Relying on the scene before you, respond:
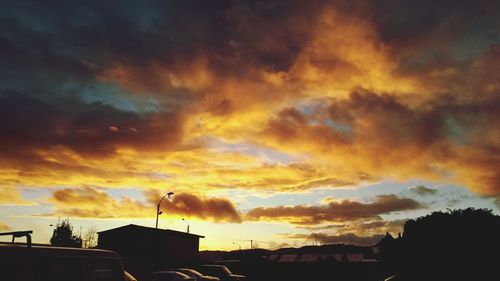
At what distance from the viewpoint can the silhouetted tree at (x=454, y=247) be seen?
148 ft

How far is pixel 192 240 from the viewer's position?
5525 centimetres

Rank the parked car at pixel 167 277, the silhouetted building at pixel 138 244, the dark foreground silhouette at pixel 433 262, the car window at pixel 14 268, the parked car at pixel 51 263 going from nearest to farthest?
1. the car window at pixel 14 268
2. the parked car at pixel 51 263
3. the parked car at pixel 167 277
4. the dark foreground silhouette at pixel 433 262
5. the silhouetted building at pixel 138 244

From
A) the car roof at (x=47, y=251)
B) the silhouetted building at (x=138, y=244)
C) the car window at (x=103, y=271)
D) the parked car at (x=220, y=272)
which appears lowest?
the parked car at (x=220, y=272)

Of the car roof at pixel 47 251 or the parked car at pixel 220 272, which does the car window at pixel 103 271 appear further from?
the parked car at pixel 220 272

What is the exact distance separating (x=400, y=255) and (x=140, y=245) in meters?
34.7

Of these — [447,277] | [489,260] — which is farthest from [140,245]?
[489,260]

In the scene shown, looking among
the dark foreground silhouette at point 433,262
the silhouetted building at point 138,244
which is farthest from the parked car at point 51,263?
the dark foreground silhouette at point 433,262

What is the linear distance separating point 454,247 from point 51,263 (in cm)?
5226

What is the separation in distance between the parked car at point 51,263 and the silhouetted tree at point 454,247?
3876 cm

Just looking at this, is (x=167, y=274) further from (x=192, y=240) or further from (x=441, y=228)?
(x=441, y=228)

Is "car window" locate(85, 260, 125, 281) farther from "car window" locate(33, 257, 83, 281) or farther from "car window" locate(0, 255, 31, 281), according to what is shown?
"car window" locate(0, 255, 31, 281)

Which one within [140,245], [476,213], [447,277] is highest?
[476,213]

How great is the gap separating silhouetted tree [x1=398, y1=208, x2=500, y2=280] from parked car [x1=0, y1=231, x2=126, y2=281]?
38.8 metres

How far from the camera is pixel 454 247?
50219mm
